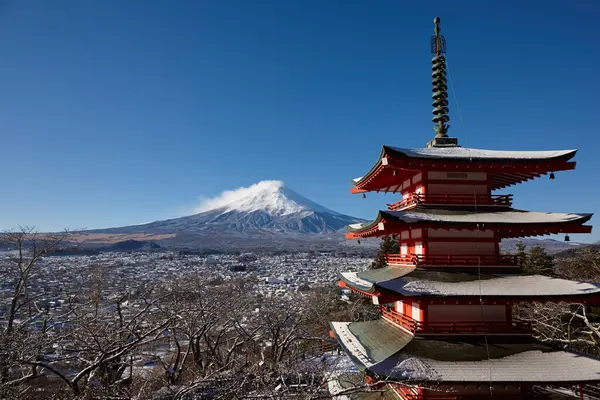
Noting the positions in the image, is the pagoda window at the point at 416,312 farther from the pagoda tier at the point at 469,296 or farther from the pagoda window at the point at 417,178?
the pagoda window at the point at 417,178

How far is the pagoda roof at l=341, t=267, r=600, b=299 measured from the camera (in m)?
8.62

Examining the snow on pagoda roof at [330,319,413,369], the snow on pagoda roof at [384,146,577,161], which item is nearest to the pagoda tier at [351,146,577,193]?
the snow on pagoda roof at [384,146,577,161]

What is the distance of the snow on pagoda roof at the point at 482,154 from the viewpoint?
957cm

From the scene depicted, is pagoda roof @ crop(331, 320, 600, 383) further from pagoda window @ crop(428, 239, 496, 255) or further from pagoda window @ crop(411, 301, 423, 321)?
pagoda window @ crop(428, 239, 496, 255)

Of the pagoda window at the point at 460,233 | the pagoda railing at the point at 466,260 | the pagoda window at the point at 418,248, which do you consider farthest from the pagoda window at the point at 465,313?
the pagoda window at the point at 460,233

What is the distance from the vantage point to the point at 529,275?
9.66 m

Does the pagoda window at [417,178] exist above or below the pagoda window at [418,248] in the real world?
above

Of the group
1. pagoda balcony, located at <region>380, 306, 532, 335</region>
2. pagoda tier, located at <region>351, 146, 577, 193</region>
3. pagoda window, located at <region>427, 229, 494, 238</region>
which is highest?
pagoda tier, located at <region>351, 146, 577, 193</region>

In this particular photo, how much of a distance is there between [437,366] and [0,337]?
1069 centimetres

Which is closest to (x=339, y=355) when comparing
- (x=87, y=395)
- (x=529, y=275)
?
(x=529, y=275)

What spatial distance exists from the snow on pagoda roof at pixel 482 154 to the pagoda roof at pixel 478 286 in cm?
304

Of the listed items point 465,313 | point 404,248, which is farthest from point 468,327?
point 404,248

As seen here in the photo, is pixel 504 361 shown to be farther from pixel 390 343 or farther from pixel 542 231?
pixel 542 231

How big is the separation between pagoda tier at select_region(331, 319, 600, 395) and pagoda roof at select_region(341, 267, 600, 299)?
1.28 meters
